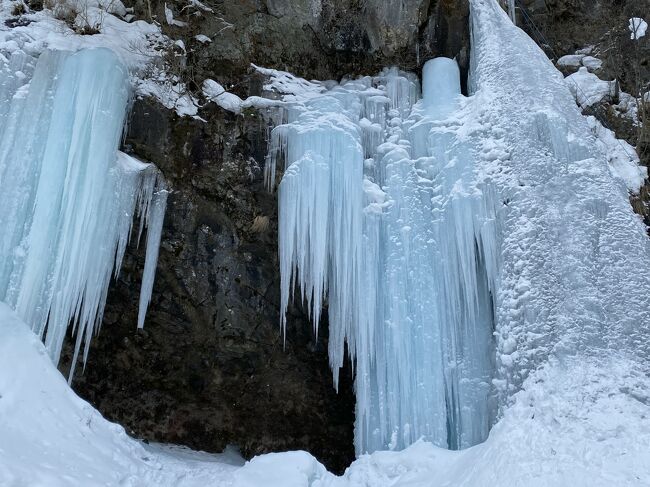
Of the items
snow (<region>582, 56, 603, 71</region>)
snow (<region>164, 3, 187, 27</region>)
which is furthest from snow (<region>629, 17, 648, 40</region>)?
snow (<region>164, 3, 187, 27</region>)

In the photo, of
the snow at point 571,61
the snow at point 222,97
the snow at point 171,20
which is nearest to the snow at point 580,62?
the snow at point 571,61

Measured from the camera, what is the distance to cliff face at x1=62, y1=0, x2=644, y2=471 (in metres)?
7.72

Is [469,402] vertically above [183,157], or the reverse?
[183,157]

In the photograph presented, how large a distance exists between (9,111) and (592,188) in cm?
622

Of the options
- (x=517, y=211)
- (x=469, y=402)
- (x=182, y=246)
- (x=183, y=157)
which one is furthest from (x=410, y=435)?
(x=183, y=157)

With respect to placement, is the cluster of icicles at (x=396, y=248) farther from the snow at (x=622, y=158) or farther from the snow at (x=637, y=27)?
the snow at (x=637, y=27)

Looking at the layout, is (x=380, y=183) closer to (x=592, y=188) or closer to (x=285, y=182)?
(x=285, y=182)

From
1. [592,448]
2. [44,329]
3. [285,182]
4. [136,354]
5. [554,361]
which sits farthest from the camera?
[136,354]

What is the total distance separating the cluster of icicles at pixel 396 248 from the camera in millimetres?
6160

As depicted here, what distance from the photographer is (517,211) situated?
621 cm

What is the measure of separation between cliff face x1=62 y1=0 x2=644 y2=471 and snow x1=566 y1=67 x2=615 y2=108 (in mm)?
2322

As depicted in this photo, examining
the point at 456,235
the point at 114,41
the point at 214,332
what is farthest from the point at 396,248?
the point at 114,41

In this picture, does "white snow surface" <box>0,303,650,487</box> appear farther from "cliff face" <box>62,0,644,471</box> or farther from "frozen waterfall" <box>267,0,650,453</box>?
"cliff face" <box>62,0,644,471</box>

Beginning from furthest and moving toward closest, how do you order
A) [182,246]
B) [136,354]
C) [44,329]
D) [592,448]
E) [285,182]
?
[136,354]
[182,246]
[285,182]
[44,329]
[592,448]
